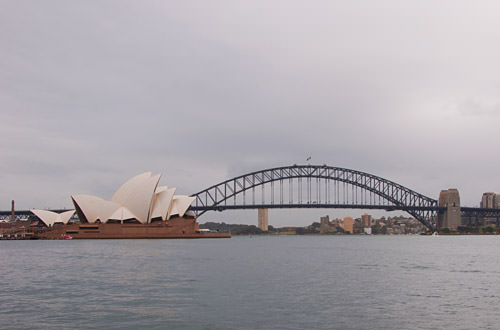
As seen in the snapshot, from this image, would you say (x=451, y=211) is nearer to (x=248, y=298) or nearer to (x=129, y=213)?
(x=129, y=213)

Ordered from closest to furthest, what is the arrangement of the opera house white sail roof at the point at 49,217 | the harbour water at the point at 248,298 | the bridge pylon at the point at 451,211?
the harbour water at the point at 248,298, the opera house white sail roof at the point at 49,217, the bridge pylon at the point at 451,211

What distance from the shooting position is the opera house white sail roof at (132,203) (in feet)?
317

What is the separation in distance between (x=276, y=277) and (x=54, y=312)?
13961 mm

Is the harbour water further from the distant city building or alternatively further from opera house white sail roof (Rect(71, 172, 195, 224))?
the distant city building

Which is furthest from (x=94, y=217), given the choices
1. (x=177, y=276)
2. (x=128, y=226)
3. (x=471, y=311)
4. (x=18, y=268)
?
(x=471, y=311)

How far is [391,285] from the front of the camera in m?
25.8

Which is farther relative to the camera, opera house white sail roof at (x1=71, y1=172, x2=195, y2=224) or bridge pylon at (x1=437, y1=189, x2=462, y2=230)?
bridge pylon at (x1=437, y1=189, x2=462, y2=230)

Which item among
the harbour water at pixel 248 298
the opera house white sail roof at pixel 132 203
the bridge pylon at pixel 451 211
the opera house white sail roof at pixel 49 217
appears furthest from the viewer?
the bridge pylon at pixel 451 211

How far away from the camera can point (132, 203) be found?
3939 inches

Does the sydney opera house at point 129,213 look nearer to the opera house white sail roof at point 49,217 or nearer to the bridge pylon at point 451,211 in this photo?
the opera house white sail roof at point 49,217

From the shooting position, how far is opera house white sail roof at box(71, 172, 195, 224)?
96.6m

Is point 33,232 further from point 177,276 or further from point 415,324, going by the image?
point 415,324

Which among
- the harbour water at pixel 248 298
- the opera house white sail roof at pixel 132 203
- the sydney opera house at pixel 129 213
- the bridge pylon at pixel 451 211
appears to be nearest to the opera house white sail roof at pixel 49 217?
the sydney opera house at pixel 129 213

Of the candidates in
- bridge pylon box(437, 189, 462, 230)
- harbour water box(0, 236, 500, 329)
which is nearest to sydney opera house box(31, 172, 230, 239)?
harbour water box(0, 236, 500, 329)
